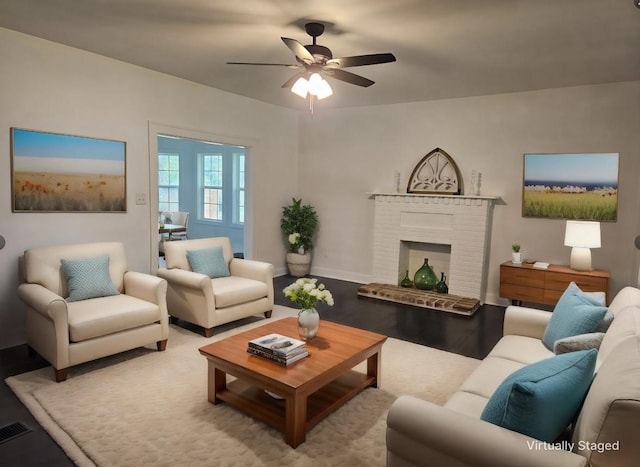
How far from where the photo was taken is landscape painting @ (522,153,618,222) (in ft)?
15.6

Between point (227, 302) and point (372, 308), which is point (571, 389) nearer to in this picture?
point (227, 302)

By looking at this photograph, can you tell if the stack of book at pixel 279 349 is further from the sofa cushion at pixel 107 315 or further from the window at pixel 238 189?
the window at pixel 238 189

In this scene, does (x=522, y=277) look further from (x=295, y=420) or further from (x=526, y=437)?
(x=526, y=437)

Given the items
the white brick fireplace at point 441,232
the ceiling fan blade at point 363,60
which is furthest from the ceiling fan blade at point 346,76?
the white brick fireplace at point 441,232

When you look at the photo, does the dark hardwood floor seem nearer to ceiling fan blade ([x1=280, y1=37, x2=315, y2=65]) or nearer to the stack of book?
the stack of book

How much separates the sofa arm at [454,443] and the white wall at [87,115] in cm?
369

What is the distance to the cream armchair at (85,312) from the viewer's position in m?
3.02

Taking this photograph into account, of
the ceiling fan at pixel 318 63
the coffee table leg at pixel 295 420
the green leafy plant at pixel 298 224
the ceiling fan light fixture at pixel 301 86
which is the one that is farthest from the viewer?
the green leafy plant at pixel 298 224

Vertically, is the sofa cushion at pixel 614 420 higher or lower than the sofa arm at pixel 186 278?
higher

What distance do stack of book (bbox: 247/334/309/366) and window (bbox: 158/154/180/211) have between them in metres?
7.42

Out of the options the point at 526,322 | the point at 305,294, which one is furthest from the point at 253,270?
the point at 526,322

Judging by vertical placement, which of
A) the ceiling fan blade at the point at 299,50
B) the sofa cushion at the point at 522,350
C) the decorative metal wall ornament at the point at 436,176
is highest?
the ceiling fan blade at the point at 299,50

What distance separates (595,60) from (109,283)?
488cm

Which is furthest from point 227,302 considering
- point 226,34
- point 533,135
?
point 533,135
